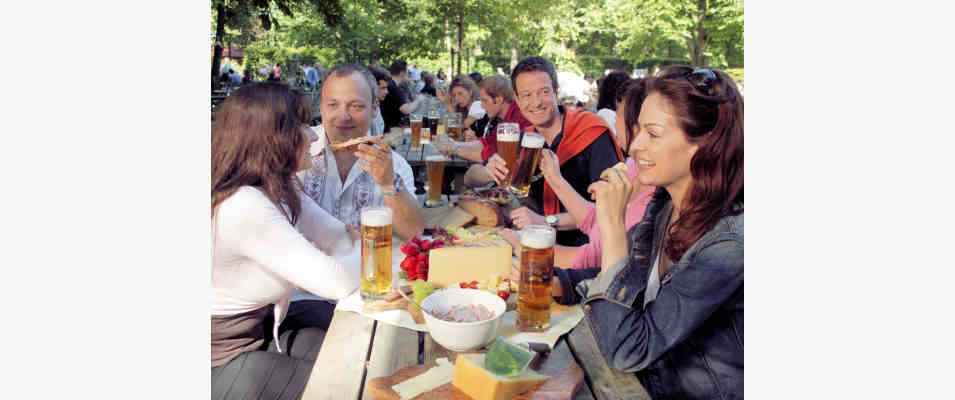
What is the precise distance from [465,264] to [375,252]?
257 mm

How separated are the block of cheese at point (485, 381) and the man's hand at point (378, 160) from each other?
1.18m

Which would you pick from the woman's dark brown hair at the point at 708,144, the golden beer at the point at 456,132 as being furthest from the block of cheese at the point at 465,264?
the golden beer at the point at 456,132

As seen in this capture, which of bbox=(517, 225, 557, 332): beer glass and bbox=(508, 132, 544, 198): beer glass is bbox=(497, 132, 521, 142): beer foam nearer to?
bbox=(508, 132, 544, 198): beer glass

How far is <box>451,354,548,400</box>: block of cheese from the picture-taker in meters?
1.17

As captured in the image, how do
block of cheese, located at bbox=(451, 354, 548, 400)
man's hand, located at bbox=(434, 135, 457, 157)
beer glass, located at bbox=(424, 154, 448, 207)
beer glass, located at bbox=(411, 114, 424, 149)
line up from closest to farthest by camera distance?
1. block of cheese, located at bbox=(451, 354, 548, 400)
2. beer glass, located at bbox=(424, 154, 448, 207)
3. man's hand, located at bbox=(434, 135, 457, 157)
4. beer glass, located at bbox=(411, 114, 424, 149)

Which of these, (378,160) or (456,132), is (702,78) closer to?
(378,160)

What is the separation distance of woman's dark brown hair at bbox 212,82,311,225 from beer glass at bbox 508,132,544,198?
2.82ft

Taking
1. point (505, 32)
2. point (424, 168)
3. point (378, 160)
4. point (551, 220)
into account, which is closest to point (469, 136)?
point (424, 168)

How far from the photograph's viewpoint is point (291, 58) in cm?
1819

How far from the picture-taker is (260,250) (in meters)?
1.76

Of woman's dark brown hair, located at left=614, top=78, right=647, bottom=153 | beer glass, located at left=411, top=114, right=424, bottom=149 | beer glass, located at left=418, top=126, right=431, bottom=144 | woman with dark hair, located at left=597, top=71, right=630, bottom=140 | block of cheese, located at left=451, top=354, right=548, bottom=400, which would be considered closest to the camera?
block of cheese, located at left=451, top=354, right=548, bottom=400

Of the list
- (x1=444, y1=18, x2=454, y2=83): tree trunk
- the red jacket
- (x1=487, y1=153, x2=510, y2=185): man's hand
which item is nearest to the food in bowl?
(x1=487, y1=153, x2=510, y2=185): man's hand
